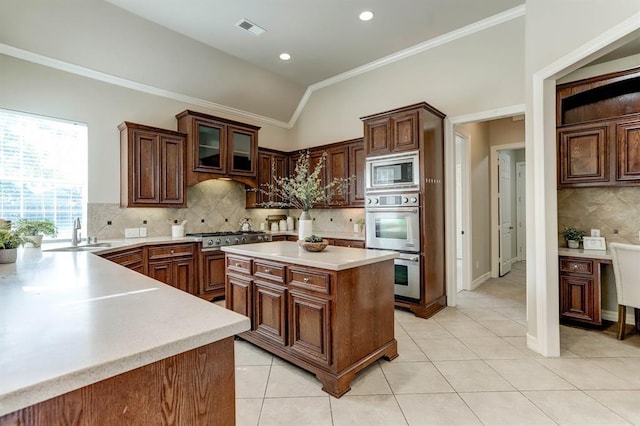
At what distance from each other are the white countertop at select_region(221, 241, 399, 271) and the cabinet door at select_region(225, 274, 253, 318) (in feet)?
0.89

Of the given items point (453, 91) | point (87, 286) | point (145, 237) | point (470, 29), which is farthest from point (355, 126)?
point (87, 286)

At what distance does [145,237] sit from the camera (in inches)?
166

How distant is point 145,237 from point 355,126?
3.63 metres

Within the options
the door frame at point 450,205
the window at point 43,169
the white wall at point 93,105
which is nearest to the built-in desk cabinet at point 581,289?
the door frame at point 450,205

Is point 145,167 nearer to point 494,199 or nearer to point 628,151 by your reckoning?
point 628,151

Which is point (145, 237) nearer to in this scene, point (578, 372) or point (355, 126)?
point (355, 126)

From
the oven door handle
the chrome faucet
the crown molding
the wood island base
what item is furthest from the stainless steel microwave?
the chrome faucet

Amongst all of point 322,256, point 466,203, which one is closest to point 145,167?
point 322,256

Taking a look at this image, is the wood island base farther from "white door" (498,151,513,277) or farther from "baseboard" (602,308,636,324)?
"white door" (498,151,513,277)

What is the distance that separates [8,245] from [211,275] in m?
2.39

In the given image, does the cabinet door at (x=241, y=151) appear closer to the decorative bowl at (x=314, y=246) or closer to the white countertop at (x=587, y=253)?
the decorative bowl at (x=314, y=246)

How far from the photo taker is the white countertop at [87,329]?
682mm

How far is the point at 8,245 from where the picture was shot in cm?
207

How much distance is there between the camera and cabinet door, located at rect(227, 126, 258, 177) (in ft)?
15.6
